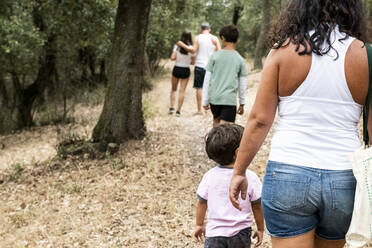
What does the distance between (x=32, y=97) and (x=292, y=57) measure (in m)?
14.7

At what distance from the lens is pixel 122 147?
821cm

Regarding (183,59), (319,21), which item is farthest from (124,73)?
(319,21)

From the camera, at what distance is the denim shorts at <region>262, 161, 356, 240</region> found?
1.95m

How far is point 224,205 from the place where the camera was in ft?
9.05

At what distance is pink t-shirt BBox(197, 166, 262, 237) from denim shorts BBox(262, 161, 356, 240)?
2.34ft

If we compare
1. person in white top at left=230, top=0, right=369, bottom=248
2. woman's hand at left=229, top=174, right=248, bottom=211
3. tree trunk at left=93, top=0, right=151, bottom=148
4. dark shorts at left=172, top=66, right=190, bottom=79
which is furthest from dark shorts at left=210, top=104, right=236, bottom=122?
dark shorts at left=172, top=66, right=190, bottom=79

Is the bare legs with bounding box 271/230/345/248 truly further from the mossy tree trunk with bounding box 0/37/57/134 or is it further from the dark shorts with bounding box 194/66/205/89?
the mossy tree trunk with bounding box 0/37/57/134

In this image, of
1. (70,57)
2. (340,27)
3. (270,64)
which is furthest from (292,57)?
(70,57)

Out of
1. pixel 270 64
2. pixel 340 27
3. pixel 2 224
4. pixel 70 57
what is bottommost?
pixel 2 224

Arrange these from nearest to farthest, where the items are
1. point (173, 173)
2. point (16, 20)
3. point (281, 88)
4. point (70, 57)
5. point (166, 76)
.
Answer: point (281, 88) < point (173, 173) < point (16, 20) < point (70, 57) < point (166, 76)

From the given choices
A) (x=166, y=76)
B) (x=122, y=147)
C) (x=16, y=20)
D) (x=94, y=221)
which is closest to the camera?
(x=94, y=221)

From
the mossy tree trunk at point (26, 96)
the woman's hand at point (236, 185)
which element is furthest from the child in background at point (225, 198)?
the mossy tree trunk at point (26, 96)

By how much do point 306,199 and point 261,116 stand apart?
1.43 ft

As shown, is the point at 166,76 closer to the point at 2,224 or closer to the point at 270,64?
the point at 2,224
